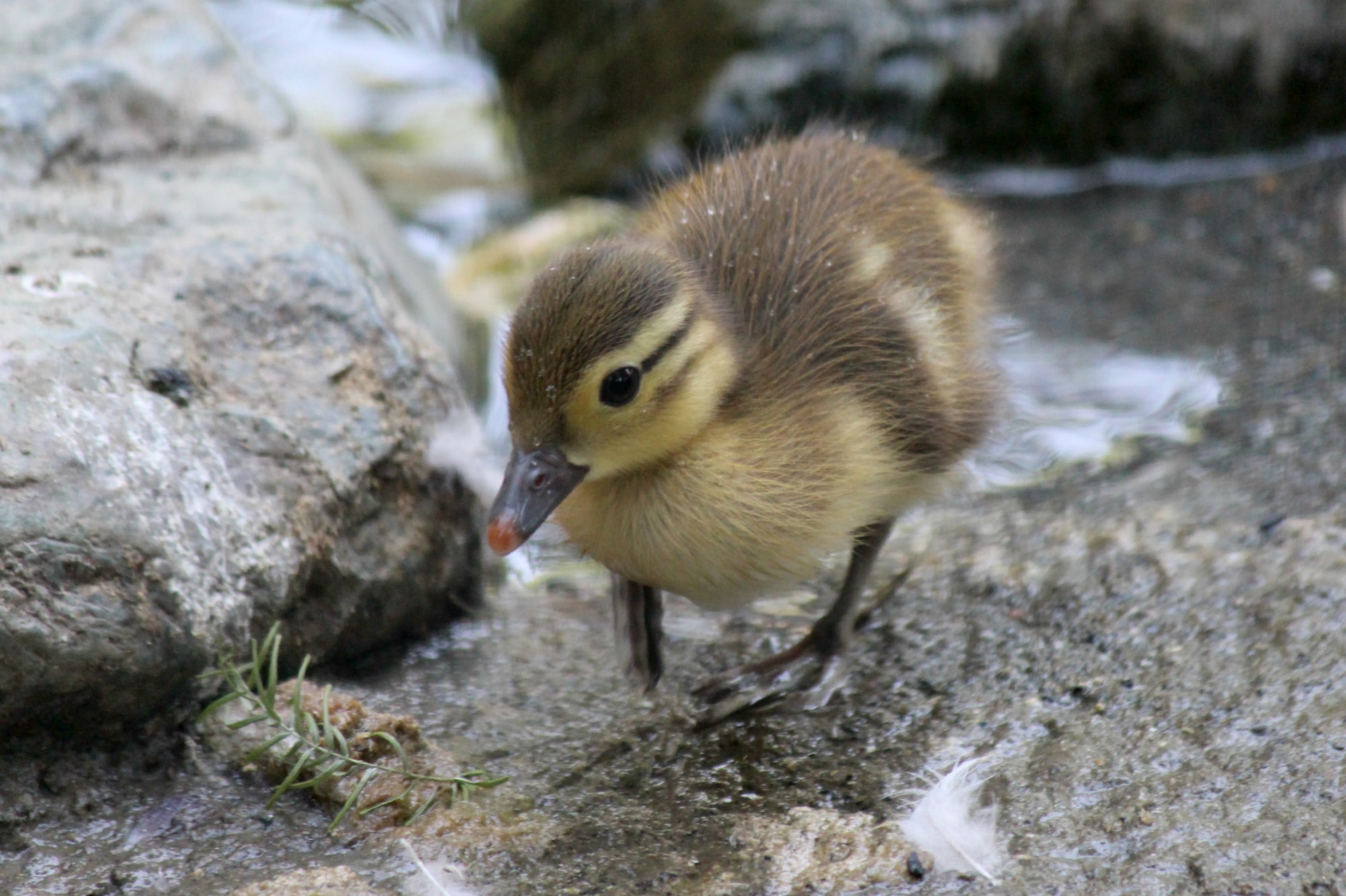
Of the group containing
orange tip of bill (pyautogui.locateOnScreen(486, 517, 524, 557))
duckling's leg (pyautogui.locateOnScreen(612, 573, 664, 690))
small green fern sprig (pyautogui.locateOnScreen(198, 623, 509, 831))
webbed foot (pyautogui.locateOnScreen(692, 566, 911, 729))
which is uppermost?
orange tip of bill (pyautogui.locateOnScreen(486, 517, 524, 557))

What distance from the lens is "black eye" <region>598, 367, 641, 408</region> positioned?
3.28 metres

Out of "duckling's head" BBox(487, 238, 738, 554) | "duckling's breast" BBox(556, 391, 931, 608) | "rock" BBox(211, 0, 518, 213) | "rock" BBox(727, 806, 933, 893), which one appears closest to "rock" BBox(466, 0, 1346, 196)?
"rock" BBox(211, 0, 518, 213)

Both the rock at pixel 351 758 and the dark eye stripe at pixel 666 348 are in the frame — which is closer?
the rock at pixel 351 758

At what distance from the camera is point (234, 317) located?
390 centimetres

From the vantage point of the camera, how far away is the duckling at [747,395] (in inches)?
130

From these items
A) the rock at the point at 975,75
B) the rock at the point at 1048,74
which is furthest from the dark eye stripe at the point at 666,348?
the rock at the point at 1048,74

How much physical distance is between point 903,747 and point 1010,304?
315 cm

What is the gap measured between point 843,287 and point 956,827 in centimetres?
147

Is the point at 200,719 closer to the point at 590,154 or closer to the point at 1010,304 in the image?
the point at 1010,304

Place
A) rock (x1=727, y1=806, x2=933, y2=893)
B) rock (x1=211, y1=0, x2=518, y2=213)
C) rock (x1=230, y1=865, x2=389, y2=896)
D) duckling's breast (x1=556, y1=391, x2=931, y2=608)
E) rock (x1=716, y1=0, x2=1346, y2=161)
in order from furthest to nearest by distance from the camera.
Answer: rock (x1=211, y1=0, x2=518, y2=213) → rock (x1=716, y1=0, x2=1346, y2=161) → duckling's breast (x1=556, y1=391, x2=931, y2=608) → rock (x1=727, y1=806, x2=933, y2=893) → rock (x1=230, y1=865, x2=389, y2=896)

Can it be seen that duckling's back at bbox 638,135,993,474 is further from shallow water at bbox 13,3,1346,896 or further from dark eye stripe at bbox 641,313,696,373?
shallow water at bbox 13,3,1346,896

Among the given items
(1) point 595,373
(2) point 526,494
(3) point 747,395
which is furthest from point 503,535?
(3) point 747,395

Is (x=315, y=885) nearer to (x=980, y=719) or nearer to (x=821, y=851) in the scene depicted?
(x=821, y=851)

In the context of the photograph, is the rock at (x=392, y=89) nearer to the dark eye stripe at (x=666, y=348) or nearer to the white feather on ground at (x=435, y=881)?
the dark eye stripe at (x=666, y=348)
